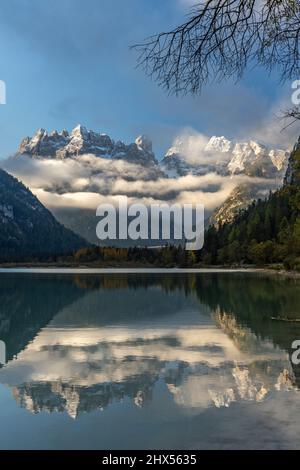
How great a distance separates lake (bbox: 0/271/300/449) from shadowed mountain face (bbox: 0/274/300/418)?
41mm

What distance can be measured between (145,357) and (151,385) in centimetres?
370

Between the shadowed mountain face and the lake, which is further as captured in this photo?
the shadowed mountain face

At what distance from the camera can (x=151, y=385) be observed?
1273cm

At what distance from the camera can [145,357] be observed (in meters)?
16.4

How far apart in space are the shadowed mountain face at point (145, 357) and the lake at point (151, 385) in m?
0.04

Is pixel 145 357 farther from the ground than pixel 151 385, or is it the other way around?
pixel 151 385

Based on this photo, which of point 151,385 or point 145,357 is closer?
point 151,385

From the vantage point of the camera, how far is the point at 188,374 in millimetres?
13875

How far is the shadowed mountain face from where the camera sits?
11734 millimetres

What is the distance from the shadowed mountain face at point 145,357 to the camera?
11.7 m

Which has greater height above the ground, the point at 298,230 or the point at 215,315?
the point at 298,230
